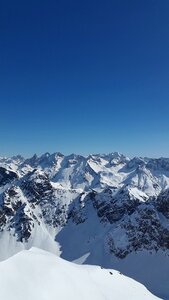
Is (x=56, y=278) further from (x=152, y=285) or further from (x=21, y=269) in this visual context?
(x=152, y=285)

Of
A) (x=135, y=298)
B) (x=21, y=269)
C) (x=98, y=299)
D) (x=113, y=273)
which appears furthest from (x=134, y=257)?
(x=21, y=269)

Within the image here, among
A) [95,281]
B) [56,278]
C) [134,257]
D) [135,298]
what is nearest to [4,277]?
[56,278]

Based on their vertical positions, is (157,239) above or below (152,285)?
above

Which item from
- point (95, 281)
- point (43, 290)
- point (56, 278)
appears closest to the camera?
point (43, 290)

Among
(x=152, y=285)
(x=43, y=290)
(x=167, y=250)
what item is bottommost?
(x=152, y=285)

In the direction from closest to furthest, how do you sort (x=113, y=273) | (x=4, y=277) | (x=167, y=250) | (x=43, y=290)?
(x=4, y=277) < (x=43, y=290) < (x=113, y=273) < (x=167, y=250)

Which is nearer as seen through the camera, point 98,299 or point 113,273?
point 98,299

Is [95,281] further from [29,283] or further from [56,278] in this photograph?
[29,283]
